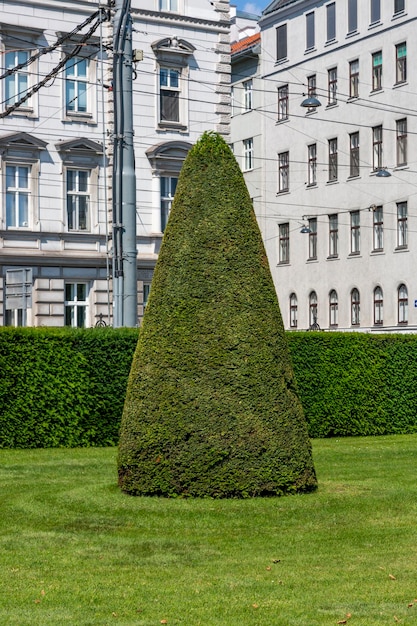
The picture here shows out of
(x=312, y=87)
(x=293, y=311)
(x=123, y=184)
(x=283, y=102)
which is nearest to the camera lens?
(x=123, y=184)

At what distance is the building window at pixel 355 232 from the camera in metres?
64.8

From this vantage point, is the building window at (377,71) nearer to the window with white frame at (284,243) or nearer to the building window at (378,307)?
the building window at (378,307)

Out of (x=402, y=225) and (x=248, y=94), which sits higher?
(x=248, y=94)

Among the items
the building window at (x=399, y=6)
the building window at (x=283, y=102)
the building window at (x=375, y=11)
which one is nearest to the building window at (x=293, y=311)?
the building window at (x=283, y=102)

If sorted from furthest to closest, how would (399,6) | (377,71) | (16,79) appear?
(377,71), (399,6), (16,79)

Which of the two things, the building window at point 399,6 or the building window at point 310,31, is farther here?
the building window at point 310,31

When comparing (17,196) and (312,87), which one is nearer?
(17,196)

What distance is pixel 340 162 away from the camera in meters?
66.0

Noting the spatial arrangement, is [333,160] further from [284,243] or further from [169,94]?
[169,94]

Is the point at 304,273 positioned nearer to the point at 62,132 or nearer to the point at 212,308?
the point at 62,132

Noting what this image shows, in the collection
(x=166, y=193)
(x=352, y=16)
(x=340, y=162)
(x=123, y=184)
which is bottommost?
(x=123, y=184)

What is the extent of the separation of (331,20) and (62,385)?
4780cm

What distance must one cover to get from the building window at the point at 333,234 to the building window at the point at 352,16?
31.3ft

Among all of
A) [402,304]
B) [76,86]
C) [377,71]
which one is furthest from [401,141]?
[76,86]
